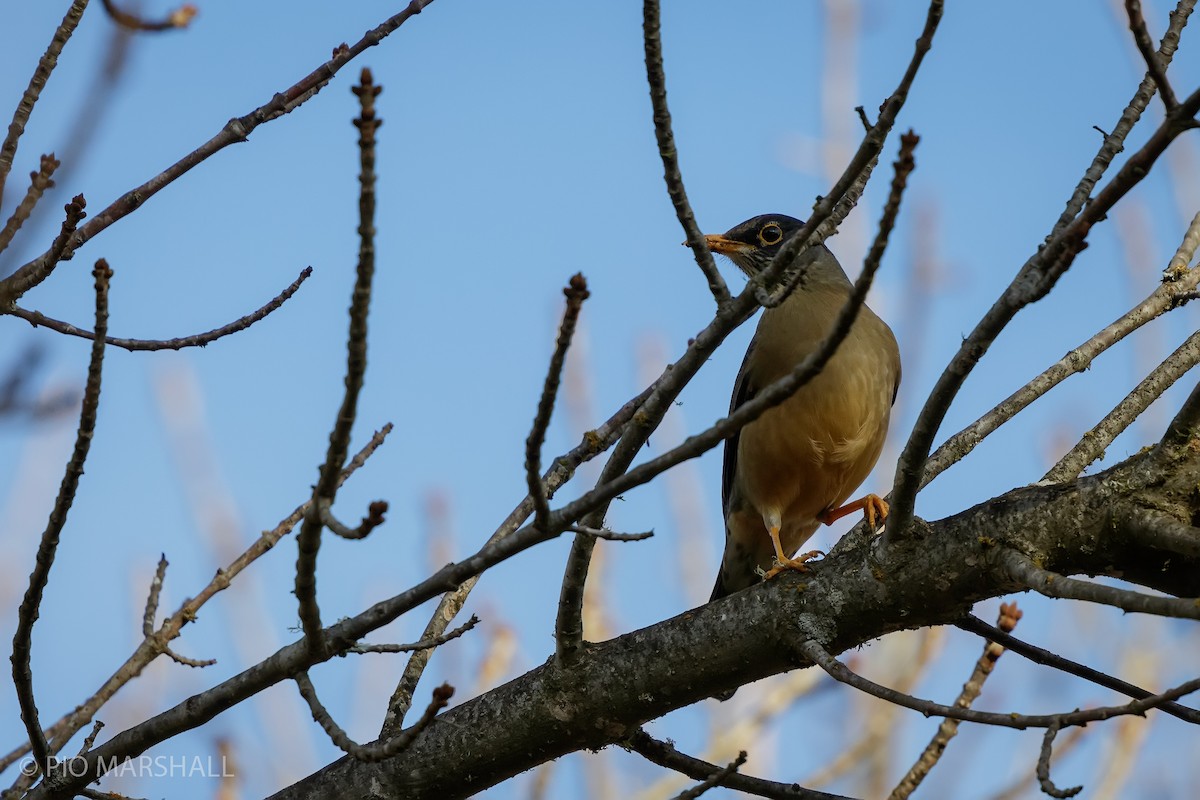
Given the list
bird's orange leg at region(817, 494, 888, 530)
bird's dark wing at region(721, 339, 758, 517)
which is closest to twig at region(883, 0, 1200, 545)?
bird's orange leg at region(817, 494, 888, 530)

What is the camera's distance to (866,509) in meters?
6.43

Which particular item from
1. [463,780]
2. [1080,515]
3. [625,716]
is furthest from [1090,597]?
[463,780]

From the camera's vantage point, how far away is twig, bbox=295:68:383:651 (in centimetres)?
244

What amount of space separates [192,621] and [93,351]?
2073 millimetres

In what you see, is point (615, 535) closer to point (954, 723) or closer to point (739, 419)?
point (739, 419)

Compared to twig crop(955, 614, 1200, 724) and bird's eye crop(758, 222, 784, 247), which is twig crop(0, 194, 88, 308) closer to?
twig crop(955, 614, 1200, 724)

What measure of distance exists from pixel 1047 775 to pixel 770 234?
5197 millimetres

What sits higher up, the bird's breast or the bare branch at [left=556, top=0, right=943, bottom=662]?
the bird's breast

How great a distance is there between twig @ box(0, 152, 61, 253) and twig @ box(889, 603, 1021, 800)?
3.36 meters

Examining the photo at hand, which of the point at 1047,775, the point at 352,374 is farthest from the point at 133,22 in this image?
the point at 1047,775

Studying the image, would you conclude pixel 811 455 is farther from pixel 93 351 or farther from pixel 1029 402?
pixel 93 351

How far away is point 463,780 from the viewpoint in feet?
13.5

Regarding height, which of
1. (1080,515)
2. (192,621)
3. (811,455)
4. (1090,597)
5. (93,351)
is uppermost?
(811,455)

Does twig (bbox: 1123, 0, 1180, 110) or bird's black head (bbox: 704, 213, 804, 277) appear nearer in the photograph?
twig (bbox: 1123, 0, 1180, 110)
